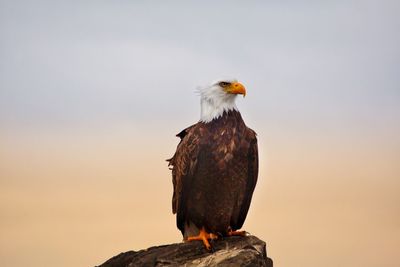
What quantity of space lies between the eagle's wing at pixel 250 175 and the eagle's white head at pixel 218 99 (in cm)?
52

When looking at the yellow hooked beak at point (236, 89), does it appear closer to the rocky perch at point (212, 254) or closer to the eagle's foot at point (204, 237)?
the eagle's foot at point (204, 237)

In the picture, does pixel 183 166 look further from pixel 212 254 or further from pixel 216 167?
pixel 212 254

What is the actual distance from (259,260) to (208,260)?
0.75 meters

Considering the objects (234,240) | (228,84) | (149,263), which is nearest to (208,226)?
(234,240)

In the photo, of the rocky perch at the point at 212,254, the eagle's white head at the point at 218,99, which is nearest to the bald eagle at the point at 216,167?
the eagle's white head at the point at 218,99

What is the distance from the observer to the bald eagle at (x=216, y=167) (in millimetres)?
9922

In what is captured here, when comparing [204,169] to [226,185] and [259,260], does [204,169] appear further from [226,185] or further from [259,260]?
[259,260]

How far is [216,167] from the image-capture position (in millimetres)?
9875

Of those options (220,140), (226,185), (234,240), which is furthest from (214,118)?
(234,240)

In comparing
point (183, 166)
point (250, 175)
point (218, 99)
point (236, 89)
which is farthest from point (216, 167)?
point (236, 89)

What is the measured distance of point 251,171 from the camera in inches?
405

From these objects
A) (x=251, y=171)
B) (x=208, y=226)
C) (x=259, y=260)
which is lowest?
(x=259, y=260)

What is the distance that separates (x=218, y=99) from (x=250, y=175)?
1.25 meters

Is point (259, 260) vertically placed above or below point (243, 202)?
below
